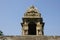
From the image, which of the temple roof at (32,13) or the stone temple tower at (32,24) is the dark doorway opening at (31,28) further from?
the temple roof at (32,13)

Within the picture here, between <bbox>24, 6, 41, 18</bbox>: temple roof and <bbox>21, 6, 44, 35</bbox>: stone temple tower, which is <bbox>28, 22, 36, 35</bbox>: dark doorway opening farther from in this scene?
<bbox>24, 6, 41, 18</bbox>: temple roof

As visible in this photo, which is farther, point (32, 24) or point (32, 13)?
point (32, 13)

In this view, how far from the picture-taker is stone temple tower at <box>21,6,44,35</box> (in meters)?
17.9

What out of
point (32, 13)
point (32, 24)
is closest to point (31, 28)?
point (32, 24)

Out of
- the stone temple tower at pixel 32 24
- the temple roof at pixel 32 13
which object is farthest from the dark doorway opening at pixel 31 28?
the temple roof at pixel 32 13

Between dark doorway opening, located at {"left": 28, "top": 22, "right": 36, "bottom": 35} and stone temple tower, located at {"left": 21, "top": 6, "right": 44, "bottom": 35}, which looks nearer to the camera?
stone temple tower, located at {"left": 21, "top": 6, "right": 44, "bottom": 35}

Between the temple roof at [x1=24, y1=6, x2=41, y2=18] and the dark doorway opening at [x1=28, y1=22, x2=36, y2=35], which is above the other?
the temple roof at [x1=24, y1=6, x2=41, y2=18]

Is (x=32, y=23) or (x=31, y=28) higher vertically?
(x=32, y=23)

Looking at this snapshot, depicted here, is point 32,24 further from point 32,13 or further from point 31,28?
point 32,13

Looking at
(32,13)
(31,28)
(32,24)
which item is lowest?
(31,28)

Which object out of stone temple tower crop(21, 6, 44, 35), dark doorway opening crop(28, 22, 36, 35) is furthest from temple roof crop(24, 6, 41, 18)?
dark doorway opening crop(28, 22, 36, 35)

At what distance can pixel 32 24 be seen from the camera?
18219mm

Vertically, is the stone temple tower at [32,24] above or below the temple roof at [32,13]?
below

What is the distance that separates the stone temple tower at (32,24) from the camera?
17.9 metres
